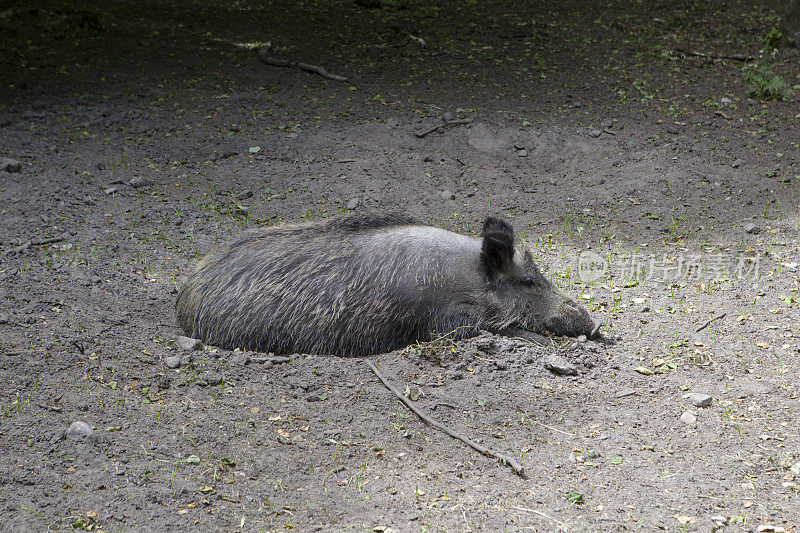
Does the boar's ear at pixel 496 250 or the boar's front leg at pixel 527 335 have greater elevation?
the boar's ear at pixel 496 250

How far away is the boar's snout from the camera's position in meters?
4.91

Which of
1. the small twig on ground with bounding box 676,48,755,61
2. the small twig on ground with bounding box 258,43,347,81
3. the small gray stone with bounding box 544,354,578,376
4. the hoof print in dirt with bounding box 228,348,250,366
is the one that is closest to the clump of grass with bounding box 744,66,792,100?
the small twig on ground with bounding box 676,48,755,61

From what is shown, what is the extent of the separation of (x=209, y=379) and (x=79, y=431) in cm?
84

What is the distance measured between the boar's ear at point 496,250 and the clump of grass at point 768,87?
5.82 m

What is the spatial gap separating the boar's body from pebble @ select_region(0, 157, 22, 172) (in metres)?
3.61

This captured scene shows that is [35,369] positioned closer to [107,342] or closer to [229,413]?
[107,342]

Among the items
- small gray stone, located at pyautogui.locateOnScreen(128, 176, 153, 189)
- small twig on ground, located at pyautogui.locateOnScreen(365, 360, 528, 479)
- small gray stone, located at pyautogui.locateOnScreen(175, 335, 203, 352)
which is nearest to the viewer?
small twig on ground, located at pyautogui.locateOnScreen(365, 360, 528, 479)

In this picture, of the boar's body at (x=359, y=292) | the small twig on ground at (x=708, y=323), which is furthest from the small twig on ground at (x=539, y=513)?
the small twig on ground at (x=708, y=323)

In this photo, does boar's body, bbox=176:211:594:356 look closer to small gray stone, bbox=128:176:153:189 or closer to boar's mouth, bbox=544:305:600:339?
boar's mouth, bbox=544:305:600:339

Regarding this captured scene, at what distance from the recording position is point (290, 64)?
973 centimetres

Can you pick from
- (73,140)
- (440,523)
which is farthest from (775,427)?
(73,140)

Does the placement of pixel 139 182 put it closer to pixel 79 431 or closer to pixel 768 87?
pixel 79 431

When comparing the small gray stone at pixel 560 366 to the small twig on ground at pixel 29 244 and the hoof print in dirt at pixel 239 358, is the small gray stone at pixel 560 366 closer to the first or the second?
the hoof print in dirt at pixel 239 358

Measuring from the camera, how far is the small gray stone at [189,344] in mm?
4547
